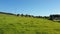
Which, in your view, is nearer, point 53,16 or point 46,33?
point 46,33

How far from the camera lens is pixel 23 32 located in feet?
86.7

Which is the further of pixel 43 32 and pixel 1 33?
pixel 43 32

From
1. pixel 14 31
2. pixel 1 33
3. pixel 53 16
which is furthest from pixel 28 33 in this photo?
pixel 53 16

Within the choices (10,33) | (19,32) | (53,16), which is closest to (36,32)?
(19,32)

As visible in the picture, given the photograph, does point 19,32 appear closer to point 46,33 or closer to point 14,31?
point 14,31

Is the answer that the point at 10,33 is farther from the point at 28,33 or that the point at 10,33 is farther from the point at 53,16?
the point at 53,16

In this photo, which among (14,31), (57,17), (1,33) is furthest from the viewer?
(57,17)

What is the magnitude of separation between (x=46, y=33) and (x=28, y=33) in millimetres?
3226

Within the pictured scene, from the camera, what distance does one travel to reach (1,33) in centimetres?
2491

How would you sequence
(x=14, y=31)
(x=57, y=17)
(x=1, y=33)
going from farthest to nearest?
Result: (x=57, y=17) < (x=14, y=31) < (x=1, y=33)

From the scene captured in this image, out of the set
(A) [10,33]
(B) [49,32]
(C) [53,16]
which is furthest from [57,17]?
(A) [10,33]

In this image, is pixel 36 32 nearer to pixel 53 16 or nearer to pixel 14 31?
pixel 14 31

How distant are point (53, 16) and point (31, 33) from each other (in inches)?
1506

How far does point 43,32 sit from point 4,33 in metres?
6.85
